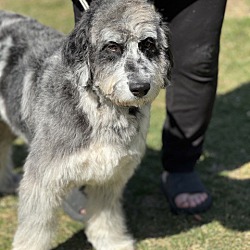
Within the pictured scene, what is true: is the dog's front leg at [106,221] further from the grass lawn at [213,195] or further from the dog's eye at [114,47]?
the dog's eye at [114,47]

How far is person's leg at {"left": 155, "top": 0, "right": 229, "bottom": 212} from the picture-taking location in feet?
13.0

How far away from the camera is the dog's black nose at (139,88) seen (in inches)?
118

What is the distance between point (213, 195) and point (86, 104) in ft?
5.79

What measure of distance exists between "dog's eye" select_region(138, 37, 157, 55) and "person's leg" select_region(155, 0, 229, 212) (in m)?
0.83

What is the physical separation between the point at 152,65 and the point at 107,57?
0.25 meters

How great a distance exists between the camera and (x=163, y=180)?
15.4ft

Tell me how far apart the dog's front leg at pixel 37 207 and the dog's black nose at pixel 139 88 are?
77 cm

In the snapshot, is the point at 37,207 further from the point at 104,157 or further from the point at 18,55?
the point at 18,55

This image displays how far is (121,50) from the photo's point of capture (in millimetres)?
3092

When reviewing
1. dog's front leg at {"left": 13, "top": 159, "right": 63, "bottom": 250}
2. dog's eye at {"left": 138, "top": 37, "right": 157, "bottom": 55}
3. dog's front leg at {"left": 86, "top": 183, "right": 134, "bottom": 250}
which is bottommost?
dog's front leg at {"left": 86, "top": 183, "right": 134, "bottom": 250}

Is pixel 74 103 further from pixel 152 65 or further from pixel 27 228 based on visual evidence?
pixel 27 228

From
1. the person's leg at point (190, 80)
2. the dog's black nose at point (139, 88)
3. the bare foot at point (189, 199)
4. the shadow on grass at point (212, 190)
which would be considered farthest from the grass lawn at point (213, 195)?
the dog's black nose at point (139, 88)

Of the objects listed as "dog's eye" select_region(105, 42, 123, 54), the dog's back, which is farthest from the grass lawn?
"dog's eye" select_region(105, 42, 123, 54)

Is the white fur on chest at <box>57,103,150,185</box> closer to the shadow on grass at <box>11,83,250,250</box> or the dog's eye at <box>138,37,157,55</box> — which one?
the dog's eye at <box>138,37,157,55</box>
